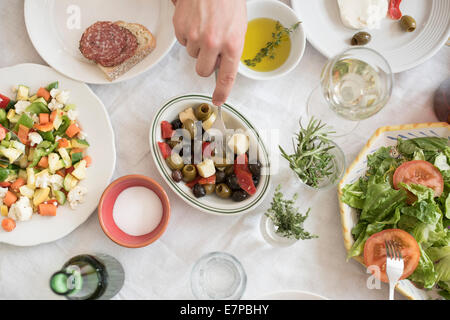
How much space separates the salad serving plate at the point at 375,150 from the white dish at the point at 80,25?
0.68 meters

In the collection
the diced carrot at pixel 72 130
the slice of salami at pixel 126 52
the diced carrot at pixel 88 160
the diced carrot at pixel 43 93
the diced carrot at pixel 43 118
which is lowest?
the diced carrot at pixel 88 160

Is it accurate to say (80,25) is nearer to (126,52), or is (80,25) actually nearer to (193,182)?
(126,52)

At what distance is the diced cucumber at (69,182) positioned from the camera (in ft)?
3.44

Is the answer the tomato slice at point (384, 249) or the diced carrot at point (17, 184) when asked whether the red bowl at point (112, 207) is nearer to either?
the diced carrot at point (17, 184)

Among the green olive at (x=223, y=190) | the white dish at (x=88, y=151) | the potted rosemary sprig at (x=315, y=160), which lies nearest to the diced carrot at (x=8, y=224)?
the white dish at (x=88, y=151)

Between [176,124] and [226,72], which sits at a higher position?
[226,72]

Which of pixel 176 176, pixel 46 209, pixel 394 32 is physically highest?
pixel 394 32

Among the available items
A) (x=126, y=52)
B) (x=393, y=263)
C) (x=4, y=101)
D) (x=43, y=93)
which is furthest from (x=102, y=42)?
(x=393, y=263)

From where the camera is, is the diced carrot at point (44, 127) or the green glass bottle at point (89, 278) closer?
the green glass bottle at point (89, 278)

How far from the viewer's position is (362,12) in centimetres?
114

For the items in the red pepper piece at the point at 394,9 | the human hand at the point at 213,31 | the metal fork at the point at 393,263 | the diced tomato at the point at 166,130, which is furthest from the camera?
the red pepper piece at the point at 394,9

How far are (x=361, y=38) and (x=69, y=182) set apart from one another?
101cm

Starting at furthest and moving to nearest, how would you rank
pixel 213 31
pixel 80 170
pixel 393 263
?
pixel 80 170 → pixel 393 263 → pixel 213 31
